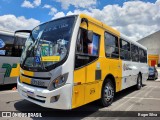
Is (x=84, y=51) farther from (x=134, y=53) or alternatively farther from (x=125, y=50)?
(x=134, y=53)

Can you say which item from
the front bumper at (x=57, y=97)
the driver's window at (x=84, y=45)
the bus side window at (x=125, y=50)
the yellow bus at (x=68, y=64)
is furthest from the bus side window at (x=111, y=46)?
the front bumper at (x=57, y=97)

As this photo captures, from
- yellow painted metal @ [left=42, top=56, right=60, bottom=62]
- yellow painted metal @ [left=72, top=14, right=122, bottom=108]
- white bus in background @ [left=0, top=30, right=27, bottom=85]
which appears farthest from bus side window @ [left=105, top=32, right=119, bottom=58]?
white bus in background @ [left=0, top=30, right=27, bottom=85]

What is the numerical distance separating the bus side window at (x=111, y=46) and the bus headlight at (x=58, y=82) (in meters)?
2.42

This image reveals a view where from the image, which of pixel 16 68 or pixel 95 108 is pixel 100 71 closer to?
pixel 95 108

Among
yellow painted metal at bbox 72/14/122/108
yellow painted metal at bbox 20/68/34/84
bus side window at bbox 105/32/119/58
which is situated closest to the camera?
yellow painted metal at bbox 72/14/122/108

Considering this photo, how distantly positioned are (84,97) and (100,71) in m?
1.23

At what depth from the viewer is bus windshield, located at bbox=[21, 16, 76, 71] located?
16.4ft

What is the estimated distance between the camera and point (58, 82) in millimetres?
4797

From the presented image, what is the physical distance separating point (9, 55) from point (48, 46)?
5.14 m

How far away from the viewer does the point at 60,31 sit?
17.6 ft

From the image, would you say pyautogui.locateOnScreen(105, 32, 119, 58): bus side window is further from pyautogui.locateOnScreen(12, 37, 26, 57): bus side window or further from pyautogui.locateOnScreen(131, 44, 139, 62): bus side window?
pyautogui.locateOnScreen(12, 37, 26, 57): bus side window

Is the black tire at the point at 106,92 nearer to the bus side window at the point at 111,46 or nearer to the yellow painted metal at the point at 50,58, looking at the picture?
the bus side window at the point at 111,46

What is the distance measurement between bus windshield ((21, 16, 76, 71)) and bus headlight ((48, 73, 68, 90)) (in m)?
0.33

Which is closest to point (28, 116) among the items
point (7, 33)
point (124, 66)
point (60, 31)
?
point (60, 31)
